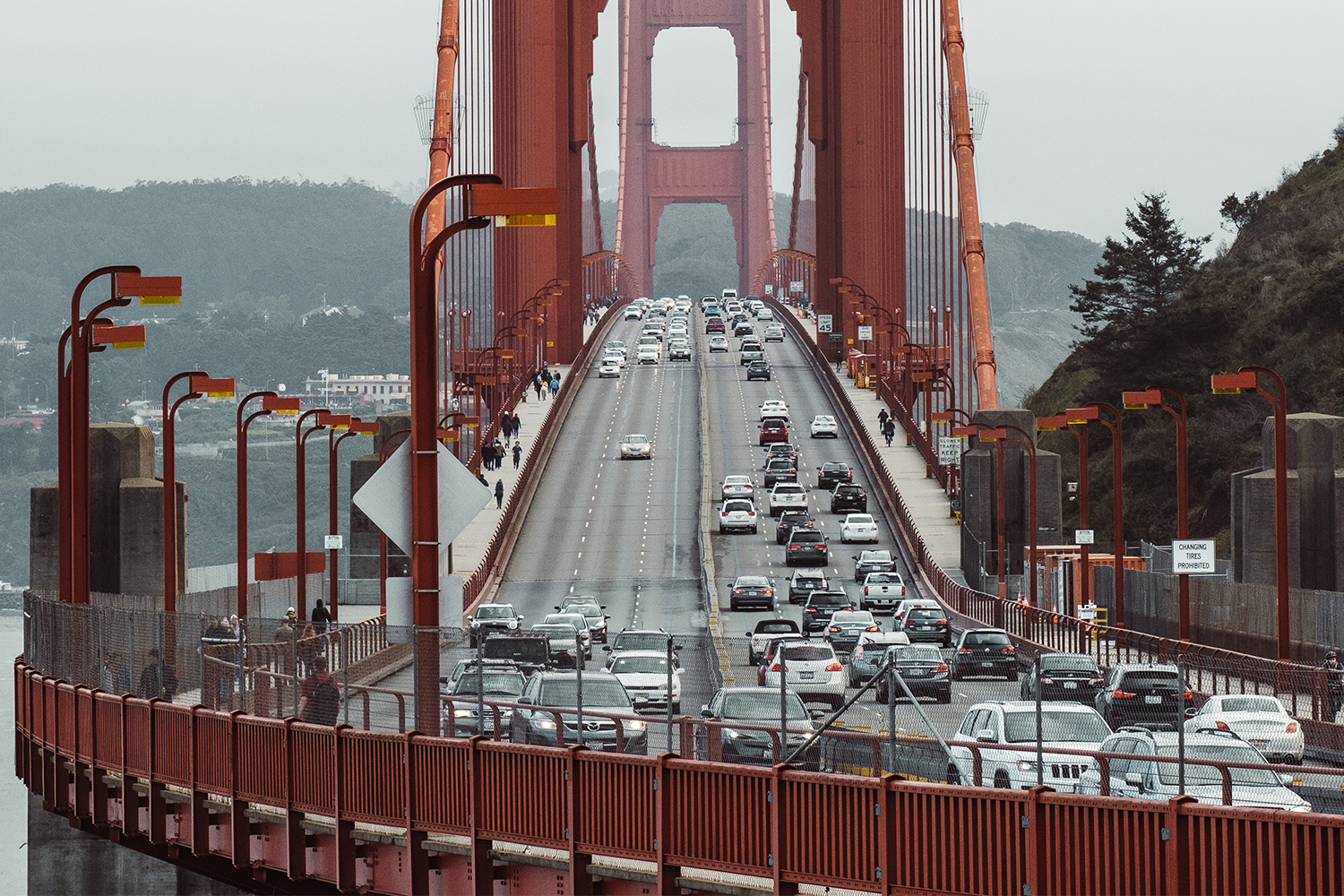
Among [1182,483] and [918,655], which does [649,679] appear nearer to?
[918,655]

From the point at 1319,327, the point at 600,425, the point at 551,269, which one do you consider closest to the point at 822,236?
the point at 551,269

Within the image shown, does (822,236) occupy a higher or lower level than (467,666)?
higher

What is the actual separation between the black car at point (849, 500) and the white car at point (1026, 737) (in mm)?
57998

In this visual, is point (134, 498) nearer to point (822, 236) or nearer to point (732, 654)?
point (732, 654)

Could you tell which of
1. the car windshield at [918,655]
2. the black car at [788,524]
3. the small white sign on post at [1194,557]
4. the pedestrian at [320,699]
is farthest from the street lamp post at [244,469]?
the black car at [788,524]

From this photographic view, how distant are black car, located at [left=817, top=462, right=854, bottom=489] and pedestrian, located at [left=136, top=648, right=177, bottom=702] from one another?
61814 mm

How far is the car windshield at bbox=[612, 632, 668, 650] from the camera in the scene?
84.3 ft

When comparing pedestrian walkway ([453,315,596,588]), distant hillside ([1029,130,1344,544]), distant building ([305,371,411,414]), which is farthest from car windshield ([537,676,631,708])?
distant building ([305,371,411,414])

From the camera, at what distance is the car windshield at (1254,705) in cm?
2027

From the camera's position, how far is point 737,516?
74.9 metres

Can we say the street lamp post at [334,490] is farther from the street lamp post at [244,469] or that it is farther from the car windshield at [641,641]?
the car windshield at [641,641]

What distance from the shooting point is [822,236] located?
133m

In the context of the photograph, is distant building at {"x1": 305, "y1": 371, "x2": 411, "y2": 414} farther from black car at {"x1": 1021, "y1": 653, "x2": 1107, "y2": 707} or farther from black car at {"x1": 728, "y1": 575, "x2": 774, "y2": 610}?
black car at {"x1": 1021, "y1": 653, "x2": 1107, "y2": 707}

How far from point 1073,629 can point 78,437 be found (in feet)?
66.6
